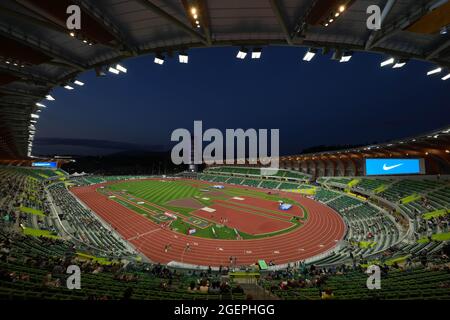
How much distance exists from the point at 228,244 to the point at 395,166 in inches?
989

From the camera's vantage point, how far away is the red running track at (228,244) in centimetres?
1855

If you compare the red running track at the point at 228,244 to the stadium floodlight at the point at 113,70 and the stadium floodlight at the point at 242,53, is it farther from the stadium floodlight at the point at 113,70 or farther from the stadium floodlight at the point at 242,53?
the stadium floodlight at the point at 242,53

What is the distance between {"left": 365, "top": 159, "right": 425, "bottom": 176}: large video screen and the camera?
1094 inches

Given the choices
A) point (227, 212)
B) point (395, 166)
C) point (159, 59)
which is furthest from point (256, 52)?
point (395, 166)

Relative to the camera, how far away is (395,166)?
94.7ft

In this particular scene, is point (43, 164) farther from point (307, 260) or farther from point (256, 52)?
point (256, 52)

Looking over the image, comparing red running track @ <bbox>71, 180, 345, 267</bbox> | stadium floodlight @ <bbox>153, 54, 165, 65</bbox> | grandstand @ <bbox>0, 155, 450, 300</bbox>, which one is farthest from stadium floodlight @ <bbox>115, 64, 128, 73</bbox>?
red running track @ <bbox>71, 180, 345, 267</bbox>

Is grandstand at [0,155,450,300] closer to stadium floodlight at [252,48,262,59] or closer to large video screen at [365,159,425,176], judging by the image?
large video screen at [365,159,425,176]

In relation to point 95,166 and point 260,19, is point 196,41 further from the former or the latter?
point 95,166

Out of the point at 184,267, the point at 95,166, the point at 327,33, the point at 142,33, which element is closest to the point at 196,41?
the point at 142,33

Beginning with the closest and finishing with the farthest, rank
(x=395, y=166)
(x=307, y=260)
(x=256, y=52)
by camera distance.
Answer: (x=256, y=52)
(x=307, y=260)
(x=395, y=166)

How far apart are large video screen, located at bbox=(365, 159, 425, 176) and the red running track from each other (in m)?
9.12

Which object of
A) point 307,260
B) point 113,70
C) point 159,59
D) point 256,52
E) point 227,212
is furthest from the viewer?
point 227,212

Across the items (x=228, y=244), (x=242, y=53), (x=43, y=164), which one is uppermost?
(x=242, y=53)
